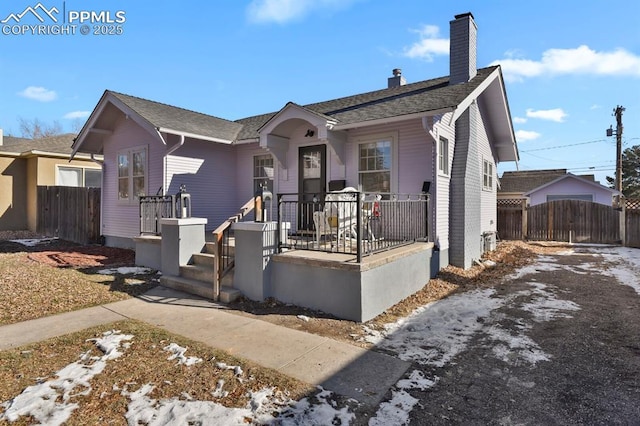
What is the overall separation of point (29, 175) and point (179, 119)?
34.4 ft

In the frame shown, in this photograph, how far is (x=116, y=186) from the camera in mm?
10766

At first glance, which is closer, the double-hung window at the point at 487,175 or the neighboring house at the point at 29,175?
the double-hung window at the point at 487,175

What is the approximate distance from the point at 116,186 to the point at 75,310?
6.62 metres

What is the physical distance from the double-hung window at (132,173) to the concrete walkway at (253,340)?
5.14 metres

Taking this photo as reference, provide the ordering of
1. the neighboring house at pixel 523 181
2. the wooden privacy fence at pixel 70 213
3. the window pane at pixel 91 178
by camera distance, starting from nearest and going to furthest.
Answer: the wooden privacy fence at pixel 70 213 < the window pane at pixel 91 178 < the neighboring house at pixel 523 181

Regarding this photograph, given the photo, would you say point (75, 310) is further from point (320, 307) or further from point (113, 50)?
point (113, 50)

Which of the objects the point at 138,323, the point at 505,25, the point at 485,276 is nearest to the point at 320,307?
the point at 138,323

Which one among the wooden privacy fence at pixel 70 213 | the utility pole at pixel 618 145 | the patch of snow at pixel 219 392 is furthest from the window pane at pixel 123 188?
the utility pole at pixel 618 145

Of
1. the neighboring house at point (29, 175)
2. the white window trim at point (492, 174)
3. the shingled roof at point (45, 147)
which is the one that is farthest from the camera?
the shingled roof at point (45, 147)

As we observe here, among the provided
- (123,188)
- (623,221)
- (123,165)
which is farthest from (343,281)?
(623,221)

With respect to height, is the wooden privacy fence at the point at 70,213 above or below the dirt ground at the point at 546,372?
above

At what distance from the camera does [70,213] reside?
41.3 ft

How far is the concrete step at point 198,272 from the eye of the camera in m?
6.23

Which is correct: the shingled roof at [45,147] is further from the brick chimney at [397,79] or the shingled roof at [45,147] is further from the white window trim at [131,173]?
the brick chimney at [397,79]
